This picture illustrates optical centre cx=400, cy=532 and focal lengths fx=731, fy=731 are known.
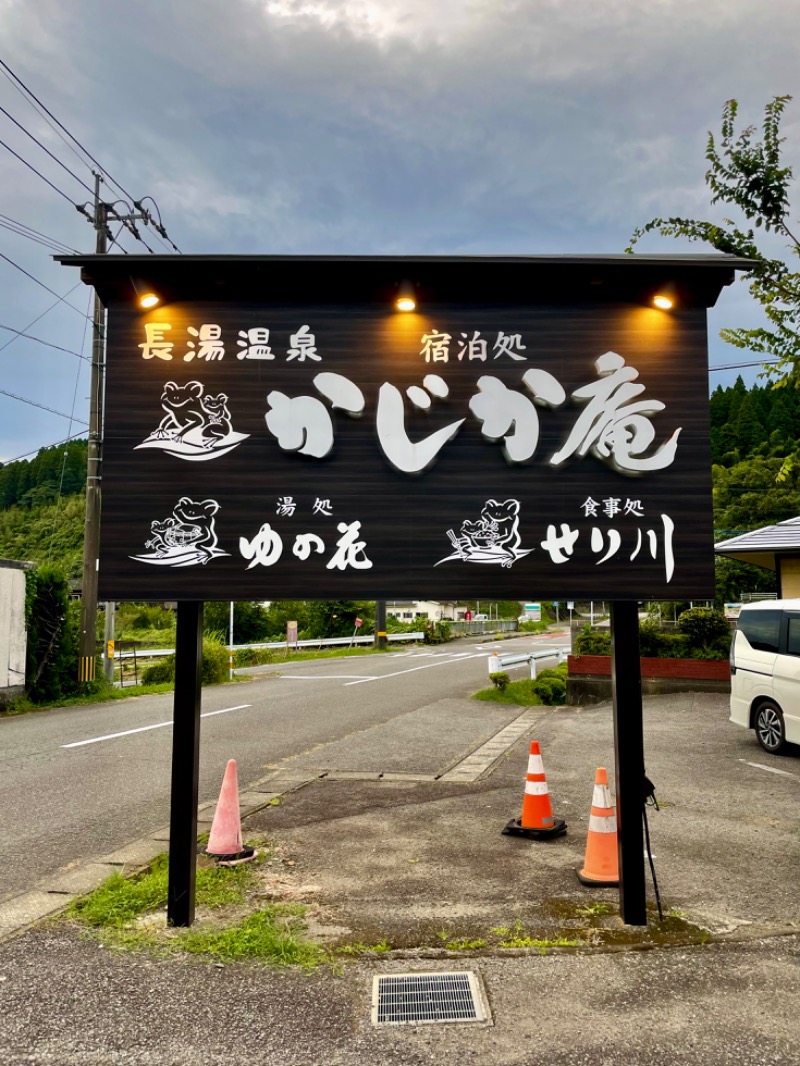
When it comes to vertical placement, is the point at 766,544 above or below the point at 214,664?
above

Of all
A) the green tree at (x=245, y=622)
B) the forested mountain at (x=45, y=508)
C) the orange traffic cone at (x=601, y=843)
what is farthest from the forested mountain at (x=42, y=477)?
the orange traffic cone at (x=601, y=843)

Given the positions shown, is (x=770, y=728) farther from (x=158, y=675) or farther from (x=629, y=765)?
(x=158, y=675)

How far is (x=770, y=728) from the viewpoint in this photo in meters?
9.38

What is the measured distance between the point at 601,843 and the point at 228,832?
2.67 metres

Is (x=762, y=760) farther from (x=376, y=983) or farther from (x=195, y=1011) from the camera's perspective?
(x=195, y=1011)

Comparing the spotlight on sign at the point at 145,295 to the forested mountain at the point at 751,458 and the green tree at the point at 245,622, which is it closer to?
the forested mountain at the point at 751,458

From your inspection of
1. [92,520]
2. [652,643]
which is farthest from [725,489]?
[92,520]

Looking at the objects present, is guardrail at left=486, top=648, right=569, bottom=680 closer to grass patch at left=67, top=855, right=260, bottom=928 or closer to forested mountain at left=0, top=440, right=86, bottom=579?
grass patch at left=67, top=855, right=260, bottom=928

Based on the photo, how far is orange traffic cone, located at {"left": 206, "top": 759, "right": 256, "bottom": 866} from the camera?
17.5 ft

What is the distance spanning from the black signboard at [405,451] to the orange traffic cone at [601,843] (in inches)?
66.2

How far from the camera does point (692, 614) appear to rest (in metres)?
15.6

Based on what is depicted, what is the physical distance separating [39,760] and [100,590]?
6.27 meters

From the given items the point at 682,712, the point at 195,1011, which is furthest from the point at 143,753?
the point at 682,712

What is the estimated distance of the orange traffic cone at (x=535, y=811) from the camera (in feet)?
19.4
